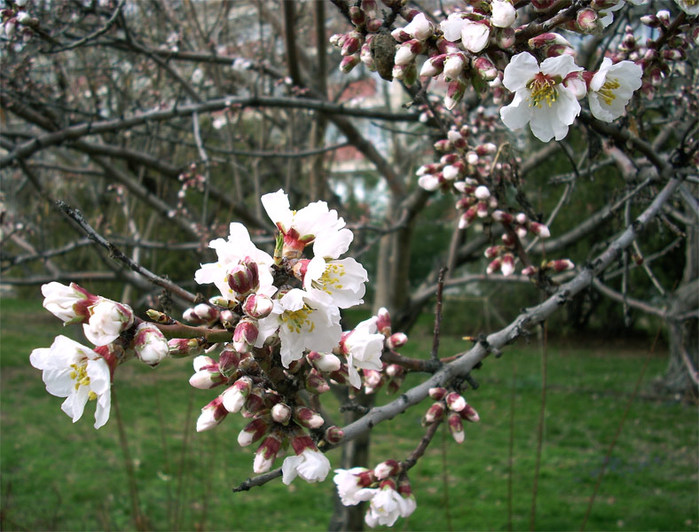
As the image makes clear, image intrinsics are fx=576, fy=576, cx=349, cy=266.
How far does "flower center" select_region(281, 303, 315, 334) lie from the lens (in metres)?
1.04

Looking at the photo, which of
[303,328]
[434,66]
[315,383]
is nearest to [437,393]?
[315,383]

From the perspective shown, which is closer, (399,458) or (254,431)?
(254,431)

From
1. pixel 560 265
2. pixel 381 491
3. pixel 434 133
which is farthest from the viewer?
pixel 434 133

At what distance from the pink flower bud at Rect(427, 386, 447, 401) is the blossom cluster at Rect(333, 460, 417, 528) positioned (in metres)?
0.19

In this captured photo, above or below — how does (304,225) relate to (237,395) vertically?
above

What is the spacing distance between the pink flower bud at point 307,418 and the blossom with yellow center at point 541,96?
71 cm

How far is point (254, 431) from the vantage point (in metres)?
1.16

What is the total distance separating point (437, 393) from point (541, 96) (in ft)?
2.49

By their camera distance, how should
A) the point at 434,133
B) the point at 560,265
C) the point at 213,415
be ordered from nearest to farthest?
the point at 213,415 < the point at 560,265 < the point at 434,133

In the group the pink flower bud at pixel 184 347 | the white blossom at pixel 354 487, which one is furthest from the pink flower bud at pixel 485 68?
the white blossom at pixel 354 487

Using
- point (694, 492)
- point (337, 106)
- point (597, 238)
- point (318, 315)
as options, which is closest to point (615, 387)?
point (597, 238)

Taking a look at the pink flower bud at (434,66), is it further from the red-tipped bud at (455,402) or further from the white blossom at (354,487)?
the white blossom at (354,487)

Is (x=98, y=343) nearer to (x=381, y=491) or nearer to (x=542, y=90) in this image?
(x=381, y=491)

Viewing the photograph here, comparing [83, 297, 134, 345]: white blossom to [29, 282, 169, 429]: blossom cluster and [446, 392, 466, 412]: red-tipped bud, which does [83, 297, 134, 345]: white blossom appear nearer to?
[29, 282, 169, 429]: blossom cluster
